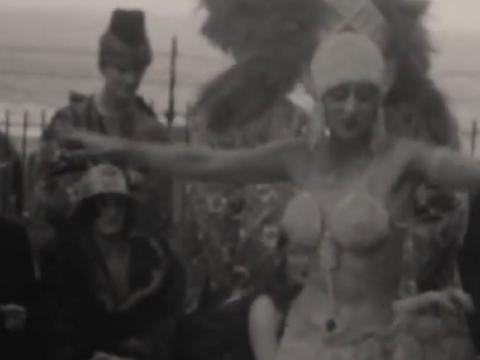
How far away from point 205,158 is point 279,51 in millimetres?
377

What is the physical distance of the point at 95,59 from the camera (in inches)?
107

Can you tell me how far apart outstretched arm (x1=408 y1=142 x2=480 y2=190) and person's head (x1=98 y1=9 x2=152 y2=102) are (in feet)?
1.78

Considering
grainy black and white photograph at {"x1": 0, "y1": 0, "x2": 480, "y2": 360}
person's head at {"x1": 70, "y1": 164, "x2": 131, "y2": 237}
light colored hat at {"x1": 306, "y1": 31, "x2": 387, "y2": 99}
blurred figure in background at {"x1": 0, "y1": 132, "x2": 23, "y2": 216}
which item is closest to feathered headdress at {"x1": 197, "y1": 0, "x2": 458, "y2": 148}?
grainy black and white photograph at {"x1": 0, "y1": 0, "x2": 480, "y2": 360}

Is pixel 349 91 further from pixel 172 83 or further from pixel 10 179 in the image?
pixel 10 179

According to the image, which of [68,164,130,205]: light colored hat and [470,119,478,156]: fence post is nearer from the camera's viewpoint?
[68,164,130,205]: light colored hat

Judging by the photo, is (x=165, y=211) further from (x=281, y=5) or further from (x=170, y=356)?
(x=281, y=5)

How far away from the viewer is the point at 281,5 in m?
2.73

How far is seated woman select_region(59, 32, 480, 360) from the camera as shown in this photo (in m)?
2.35

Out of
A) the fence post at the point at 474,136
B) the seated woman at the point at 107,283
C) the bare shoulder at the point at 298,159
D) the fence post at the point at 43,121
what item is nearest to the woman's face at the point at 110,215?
the seated woman at the point at 107,283

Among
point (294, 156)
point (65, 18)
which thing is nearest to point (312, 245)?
point (294, 156)

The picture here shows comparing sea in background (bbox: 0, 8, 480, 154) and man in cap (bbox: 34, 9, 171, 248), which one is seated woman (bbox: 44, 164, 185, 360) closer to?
man in cap (bbox: 34, 9, 171, 248)

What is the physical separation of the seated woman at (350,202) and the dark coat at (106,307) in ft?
0.73

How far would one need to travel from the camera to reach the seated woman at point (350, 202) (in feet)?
7.70

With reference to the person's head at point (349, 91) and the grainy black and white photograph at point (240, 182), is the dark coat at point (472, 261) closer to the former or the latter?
the grainy black and white photograph at point (240, 182)
